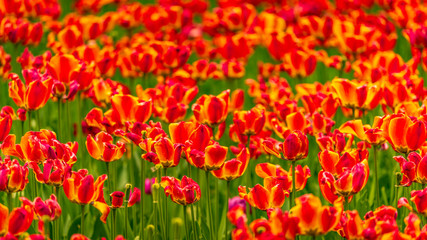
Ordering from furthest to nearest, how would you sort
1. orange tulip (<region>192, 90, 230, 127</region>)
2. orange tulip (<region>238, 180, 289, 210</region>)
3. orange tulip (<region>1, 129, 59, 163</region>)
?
orange tulip (<region>192, 90, 230, 127</region>), orange tulip (<region>1, 129, 59, 163</region>), orange tulip (<region>238, 180, 289, 210</region>)

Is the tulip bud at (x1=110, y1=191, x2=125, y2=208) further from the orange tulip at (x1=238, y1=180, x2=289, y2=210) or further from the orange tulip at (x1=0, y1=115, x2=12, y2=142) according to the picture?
the orange tulip at (x1=0, y1=115, x2=12, y2=142)

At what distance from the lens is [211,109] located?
9.41ft

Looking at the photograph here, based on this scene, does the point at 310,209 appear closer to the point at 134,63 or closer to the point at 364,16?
the point at 134,63

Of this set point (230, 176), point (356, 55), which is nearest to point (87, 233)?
point (230, 176)

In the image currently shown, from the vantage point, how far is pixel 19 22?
4152mm

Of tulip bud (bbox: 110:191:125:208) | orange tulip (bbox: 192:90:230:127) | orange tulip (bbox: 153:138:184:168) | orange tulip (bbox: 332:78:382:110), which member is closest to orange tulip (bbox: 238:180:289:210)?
orange tulip (bbox: 153:138:184:168)

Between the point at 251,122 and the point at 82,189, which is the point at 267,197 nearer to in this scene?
the point at 82,189

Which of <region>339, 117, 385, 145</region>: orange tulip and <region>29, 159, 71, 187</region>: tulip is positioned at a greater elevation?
<region>339, 117, 385, 145</region>: orange tulip

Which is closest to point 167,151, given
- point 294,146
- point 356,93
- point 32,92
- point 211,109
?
point 294,146

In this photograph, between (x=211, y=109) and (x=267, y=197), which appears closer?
(x=267, y=197)

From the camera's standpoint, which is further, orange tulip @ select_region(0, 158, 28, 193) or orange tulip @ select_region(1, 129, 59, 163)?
orange tulip @ select_region(1, 129, 59, 163)

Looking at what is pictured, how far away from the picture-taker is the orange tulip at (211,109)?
112 inches

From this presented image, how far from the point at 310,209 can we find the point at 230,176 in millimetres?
635

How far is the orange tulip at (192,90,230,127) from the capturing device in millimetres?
2846
